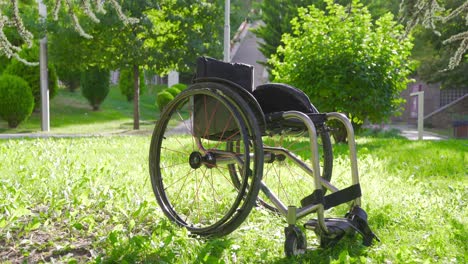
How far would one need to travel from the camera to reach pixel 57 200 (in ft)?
13.9

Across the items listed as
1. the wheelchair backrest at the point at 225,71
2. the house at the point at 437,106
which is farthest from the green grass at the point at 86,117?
the house at the point at 437,106

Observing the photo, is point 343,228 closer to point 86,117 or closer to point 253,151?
point 253,151

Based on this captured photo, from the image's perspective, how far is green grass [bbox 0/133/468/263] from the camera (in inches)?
125

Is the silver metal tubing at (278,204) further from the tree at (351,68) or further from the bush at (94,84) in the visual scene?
the bush at (94,84)

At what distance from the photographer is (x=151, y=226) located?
3785mm

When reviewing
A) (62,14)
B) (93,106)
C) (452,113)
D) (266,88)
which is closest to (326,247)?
(266,88)

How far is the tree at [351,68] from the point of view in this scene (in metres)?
11.0

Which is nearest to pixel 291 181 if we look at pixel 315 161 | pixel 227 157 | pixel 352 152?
pixel 227 157

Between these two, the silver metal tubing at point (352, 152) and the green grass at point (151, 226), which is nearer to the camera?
the green grass at point (151, 226)

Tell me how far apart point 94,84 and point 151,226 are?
22.1 metres

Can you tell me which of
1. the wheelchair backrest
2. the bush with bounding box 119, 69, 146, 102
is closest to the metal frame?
the wheelchair backrest

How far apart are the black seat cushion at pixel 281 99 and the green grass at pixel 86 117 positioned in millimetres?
15574

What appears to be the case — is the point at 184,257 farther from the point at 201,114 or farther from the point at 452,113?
the point at 452,113

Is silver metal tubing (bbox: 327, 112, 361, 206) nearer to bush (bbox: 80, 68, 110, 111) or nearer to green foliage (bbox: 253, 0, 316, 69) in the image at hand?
green foliage (bbox: 253, 0, 316, 69)
